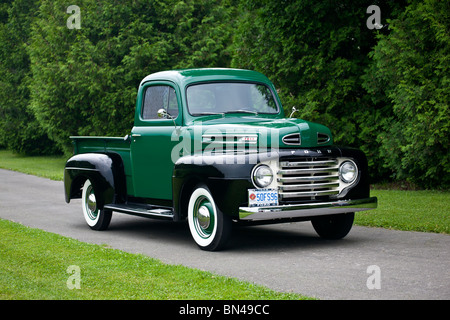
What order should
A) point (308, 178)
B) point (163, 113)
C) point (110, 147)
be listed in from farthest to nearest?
1. point (110, 147)
2. point (163, 113)
3. point (308, 178)

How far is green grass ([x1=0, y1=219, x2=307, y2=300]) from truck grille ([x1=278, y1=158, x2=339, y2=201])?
5.79 ft

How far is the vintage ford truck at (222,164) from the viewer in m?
8.27

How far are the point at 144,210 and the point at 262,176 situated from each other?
209 cm

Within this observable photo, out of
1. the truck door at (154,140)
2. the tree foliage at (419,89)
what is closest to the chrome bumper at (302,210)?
the truck door at (154,140)

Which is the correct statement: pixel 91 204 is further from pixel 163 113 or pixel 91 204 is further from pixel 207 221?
pixel 207 221

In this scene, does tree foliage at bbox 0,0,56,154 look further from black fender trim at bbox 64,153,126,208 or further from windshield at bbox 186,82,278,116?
windshield at bbox 186,82,278,116

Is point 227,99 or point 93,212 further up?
point 227,99

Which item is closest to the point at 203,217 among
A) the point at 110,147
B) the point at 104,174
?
the point at 104,174

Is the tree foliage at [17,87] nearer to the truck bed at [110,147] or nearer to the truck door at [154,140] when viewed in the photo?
the truck bed at [110,147]

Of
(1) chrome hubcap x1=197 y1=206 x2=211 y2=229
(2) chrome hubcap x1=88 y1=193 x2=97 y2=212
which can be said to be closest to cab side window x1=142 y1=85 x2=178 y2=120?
(1) chrome hubcap x1=197 y1=206 x2=211 y2=229

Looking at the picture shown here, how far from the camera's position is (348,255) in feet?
26.8

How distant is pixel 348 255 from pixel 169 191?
2.66 metres

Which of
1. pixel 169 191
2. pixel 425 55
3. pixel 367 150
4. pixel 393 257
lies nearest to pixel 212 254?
pixel 169 191

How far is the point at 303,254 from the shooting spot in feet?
27.3
